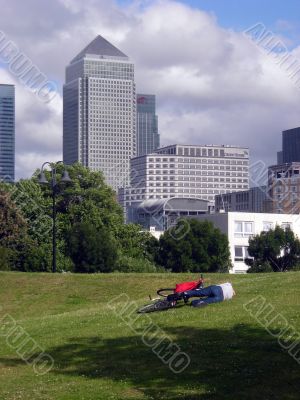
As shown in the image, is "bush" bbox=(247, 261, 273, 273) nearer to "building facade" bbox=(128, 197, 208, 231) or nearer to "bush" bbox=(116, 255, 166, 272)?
"bush" bbox=(116, 255, 166, 272)

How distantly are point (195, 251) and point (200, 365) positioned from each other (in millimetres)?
55726

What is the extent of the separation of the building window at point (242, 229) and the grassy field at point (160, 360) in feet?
252

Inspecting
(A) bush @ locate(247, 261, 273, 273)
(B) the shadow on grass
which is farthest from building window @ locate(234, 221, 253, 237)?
(B) the shadow on grass

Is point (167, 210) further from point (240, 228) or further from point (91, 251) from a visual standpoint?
point (91, 251)

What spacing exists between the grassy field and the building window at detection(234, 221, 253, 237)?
76949 millimetres

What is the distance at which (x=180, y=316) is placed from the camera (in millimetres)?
19562

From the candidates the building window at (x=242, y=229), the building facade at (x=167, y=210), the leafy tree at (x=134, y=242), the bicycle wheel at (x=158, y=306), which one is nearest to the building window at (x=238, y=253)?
the building window at (x=242, y=229)

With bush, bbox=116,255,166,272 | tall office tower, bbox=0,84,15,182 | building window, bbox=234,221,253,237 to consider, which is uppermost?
tall office tower, bbox=0,84,15,182

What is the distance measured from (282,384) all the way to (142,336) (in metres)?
4.67

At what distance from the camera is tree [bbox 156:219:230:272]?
7044 cm

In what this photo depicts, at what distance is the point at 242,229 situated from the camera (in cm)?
10144

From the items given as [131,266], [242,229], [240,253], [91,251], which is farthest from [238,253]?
[91,251]

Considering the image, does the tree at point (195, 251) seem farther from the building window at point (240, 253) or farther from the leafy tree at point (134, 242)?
the building window at point (240, 253)

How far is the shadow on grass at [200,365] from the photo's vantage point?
46.4ft
